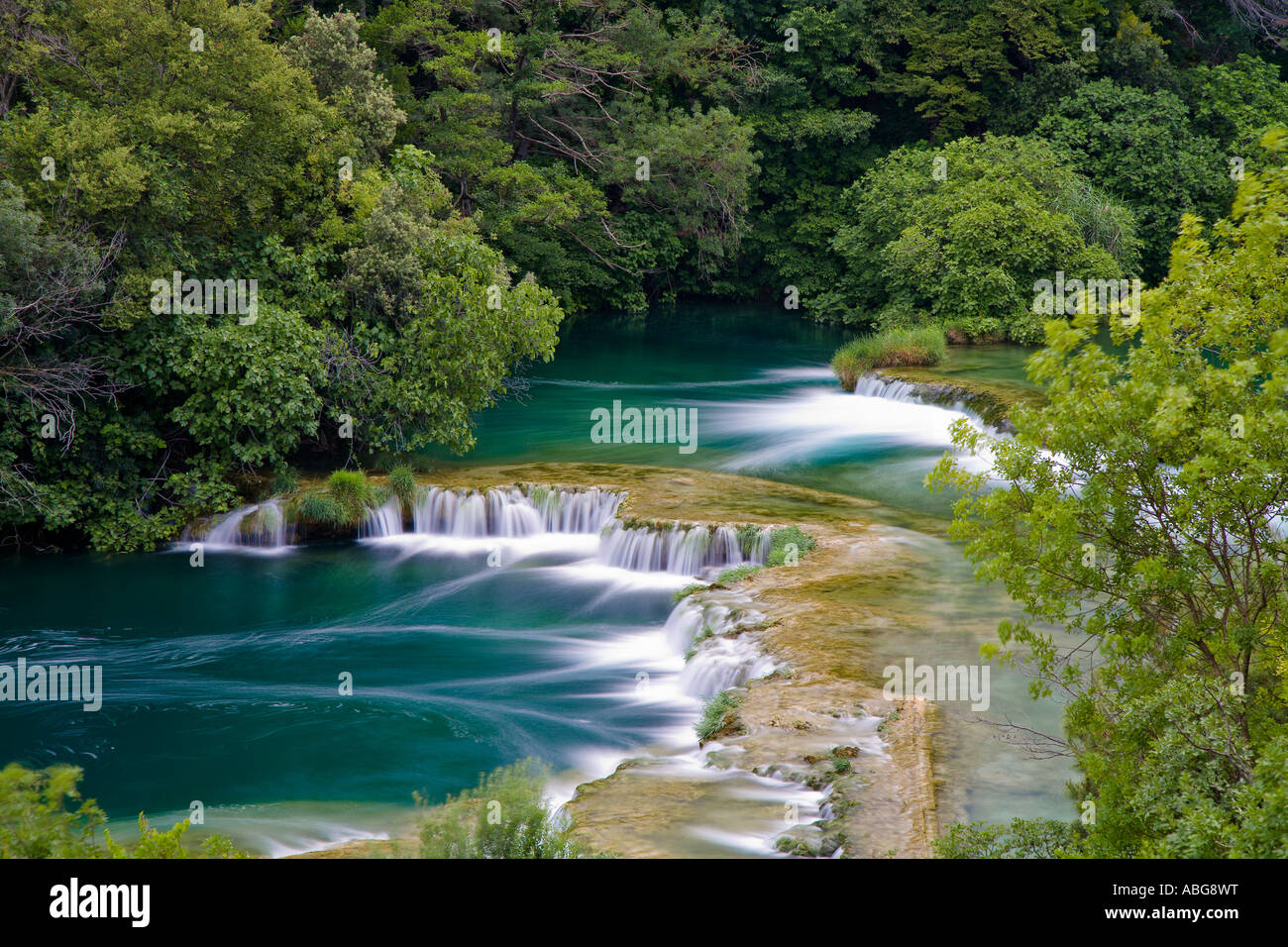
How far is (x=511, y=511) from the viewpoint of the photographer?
62.2 ft

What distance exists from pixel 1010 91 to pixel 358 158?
2785 centimetres

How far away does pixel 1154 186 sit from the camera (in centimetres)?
3688

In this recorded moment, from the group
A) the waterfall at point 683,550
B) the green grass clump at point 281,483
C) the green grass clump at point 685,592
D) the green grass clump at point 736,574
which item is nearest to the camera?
the green grass clump at point 685,592

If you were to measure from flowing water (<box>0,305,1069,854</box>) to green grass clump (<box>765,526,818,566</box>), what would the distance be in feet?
1.06

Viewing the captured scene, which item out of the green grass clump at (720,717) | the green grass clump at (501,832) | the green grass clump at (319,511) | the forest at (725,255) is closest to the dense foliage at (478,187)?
the forest at (725,255)

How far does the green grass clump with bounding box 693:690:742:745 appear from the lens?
1094cm

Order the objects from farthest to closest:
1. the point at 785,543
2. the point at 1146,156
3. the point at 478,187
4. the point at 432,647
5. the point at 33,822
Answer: the point at 1146,156
the point at 478,187
the point at 785,543
the point at 432,647
the point at 33,822

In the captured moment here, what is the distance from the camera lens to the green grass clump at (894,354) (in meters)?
28.4

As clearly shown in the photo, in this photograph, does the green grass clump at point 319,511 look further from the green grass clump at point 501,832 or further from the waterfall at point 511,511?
the green grass clump at point 501,832

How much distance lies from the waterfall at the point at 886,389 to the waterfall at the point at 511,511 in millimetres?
9855

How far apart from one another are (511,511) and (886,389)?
11.5 m

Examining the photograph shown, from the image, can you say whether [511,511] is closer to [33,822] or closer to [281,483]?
[281,483]

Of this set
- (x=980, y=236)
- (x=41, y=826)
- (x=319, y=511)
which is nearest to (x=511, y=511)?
(x=319, y=511)

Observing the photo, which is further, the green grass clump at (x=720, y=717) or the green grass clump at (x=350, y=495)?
the green grass clump at (x=350, y=495)
